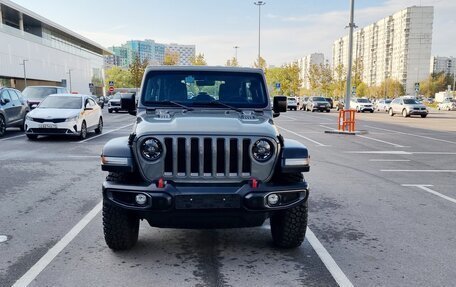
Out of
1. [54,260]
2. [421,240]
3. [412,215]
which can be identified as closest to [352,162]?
[412,215]

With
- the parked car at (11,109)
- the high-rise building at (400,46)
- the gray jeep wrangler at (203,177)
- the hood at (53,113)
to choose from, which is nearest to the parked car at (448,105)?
the high-rise building at (400,46)

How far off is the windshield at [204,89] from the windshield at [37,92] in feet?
64.6

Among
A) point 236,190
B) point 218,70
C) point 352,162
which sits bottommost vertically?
point 352,162

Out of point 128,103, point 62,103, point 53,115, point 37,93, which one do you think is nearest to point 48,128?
point 53,115

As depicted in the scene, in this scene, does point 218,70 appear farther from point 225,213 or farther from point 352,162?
point 352,162

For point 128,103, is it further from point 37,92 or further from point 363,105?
point 363,105

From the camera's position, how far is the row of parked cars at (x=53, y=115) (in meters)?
14.4

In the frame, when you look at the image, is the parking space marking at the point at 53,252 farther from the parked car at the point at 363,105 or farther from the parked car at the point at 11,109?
the parked car at the point at 363,105

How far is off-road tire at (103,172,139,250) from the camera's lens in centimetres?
416

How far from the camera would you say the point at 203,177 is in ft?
13.0

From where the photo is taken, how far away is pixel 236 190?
12.7ft

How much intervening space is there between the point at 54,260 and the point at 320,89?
9004 centimetres

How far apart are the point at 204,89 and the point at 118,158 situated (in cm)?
174

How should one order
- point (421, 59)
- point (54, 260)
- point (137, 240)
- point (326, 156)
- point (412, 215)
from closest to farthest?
point (54, 260) < point (137, 240) < point (412, 215) < point (326, 156) < point (421, 59)
